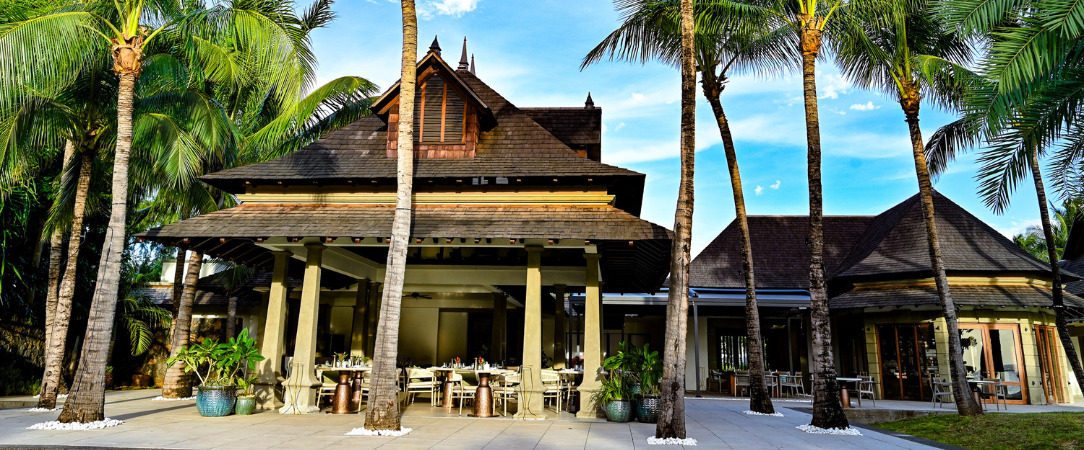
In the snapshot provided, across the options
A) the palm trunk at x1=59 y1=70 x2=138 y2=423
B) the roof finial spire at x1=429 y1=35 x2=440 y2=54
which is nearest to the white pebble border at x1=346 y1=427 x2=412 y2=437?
the palm trunk at x1=59 y1=70 x2=138 y2=423

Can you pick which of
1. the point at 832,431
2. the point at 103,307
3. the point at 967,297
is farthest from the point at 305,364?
the point at 967,297

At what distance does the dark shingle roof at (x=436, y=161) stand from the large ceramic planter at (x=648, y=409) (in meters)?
3.91

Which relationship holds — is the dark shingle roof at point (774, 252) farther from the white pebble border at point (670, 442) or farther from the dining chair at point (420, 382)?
the white pebble border at point (670, 442)

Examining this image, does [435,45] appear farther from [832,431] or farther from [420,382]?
[832,431]

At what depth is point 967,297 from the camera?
685 inches

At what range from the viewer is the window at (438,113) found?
13422 mm

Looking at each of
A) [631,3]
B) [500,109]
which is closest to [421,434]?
[500,109]

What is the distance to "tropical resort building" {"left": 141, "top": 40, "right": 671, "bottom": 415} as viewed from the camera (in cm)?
1159

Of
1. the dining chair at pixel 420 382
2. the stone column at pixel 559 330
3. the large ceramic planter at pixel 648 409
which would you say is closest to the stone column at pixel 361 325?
the dining chair at pixel 420 382

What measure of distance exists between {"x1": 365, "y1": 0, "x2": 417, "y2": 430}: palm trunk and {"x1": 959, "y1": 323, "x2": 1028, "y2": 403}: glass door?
1583 cm

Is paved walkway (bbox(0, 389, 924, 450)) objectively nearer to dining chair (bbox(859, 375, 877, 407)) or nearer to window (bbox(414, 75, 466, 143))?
window (bbox(414, 75, 466, 143))

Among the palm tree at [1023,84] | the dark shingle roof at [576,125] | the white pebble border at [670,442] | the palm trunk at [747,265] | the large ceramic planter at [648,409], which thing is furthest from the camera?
the dark shingle roof at [576,125]

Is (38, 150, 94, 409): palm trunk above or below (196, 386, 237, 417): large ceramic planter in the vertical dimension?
above

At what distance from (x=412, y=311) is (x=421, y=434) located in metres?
10.6
